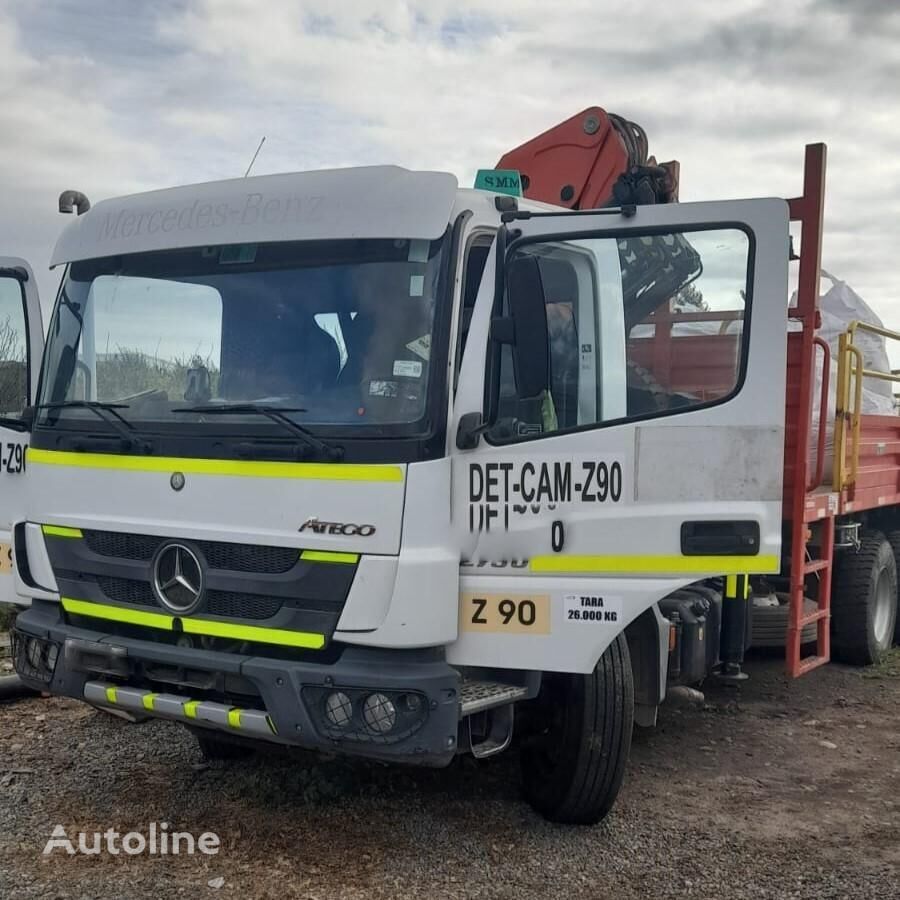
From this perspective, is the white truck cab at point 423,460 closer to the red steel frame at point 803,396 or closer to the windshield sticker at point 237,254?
the windshield sticker at point 237,254

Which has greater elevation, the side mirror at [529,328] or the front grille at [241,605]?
the side mirror at [529,328]

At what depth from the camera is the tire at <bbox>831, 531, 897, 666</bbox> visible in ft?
23.0

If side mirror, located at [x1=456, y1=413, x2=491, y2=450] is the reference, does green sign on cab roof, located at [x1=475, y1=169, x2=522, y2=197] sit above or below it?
above

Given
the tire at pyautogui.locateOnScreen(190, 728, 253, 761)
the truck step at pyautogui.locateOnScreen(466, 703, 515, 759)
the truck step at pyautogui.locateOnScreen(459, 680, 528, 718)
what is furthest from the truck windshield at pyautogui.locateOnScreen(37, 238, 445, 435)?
the tire at pyautogui.locateOnScreen(190, 728, 253, 761)

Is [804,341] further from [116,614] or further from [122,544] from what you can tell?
[116,614]

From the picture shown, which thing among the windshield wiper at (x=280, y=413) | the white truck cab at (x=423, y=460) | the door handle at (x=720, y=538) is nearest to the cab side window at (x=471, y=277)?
the white truck cab at (x=423, y=460)

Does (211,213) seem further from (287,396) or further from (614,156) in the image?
(614,156)

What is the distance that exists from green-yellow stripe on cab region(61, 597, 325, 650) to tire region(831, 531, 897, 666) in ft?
13.6

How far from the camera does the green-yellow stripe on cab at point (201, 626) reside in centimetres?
396

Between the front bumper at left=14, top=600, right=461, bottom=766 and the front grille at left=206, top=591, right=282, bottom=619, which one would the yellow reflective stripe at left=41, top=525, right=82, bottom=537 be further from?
the front grille at left=206, top=591, right=282, bottom=619

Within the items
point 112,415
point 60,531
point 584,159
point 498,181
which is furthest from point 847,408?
point 60,531

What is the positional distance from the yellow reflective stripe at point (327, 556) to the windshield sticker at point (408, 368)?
0.65 meters

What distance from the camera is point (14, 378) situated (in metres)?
5.06

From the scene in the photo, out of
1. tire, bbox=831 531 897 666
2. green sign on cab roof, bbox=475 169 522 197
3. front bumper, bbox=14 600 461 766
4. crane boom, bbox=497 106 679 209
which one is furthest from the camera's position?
tire, bbox=831 531 897 666
